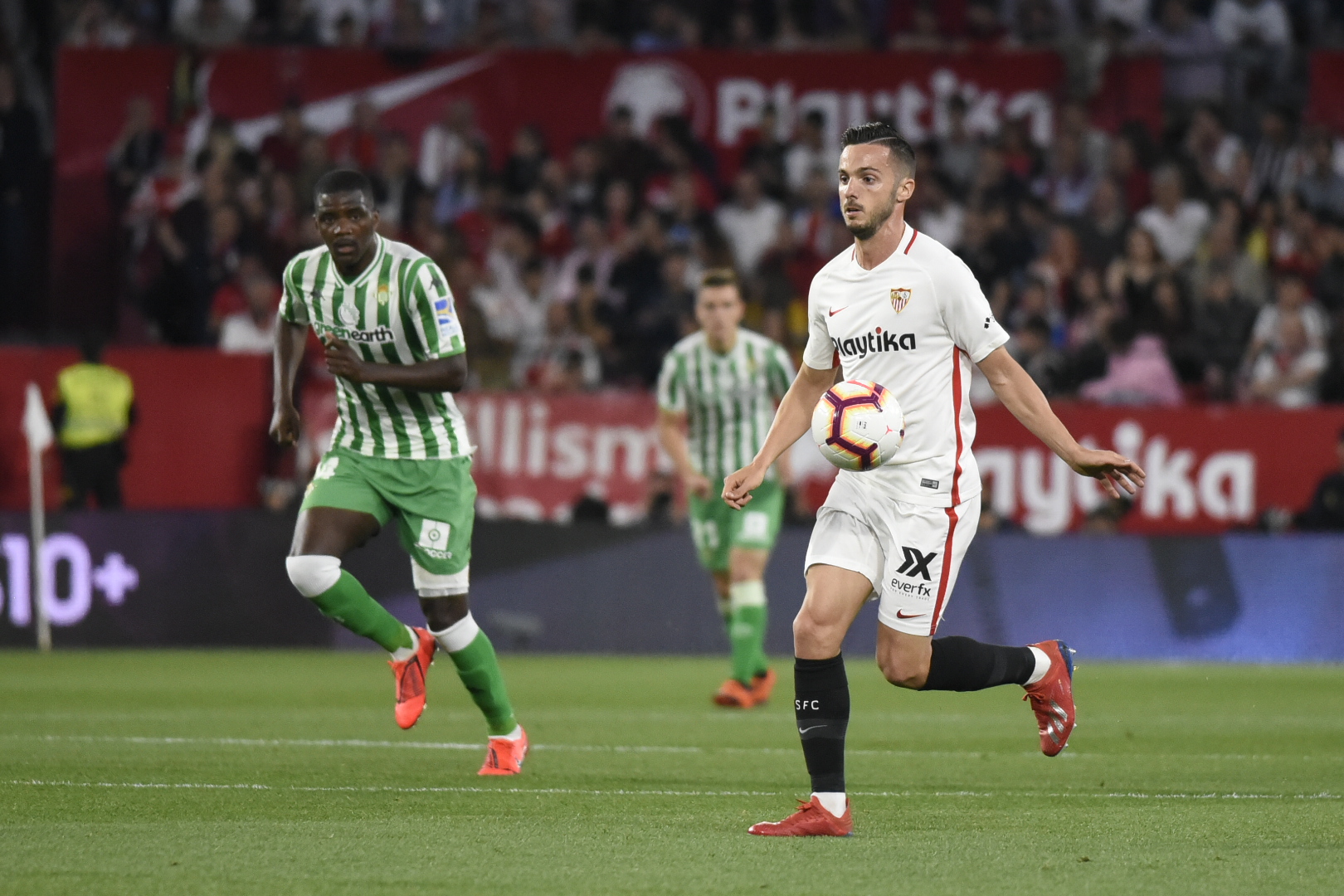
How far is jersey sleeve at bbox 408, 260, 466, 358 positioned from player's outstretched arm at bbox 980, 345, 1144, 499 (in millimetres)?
2365

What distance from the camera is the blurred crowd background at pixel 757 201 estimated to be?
17.1 m

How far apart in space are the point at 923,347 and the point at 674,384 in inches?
218

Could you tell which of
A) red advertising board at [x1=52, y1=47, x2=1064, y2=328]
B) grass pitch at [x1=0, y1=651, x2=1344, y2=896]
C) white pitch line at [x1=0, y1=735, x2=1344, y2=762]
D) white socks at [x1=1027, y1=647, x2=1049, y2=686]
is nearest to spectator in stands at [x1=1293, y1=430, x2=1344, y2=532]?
grass pitch at [x1=0, y1=651, x2=1344, y2=896]

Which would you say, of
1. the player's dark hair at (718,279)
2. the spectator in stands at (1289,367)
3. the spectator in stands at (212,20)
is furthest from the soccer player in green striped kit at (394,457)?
the spectator in stands at (212,20)

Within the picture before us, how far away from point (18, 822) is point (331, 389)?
9992mm

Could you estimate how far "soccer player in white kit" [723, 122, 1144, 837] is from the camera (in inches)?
250

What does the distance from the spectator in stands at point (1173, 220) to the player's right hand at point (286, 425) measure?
456 inches

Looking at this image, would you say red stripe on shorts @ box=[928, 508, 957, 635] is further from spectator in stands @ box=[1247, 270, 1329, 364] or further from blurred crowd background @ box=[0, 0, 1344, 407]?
spectator in stands @ box=[1247, 270, 1329, 364]

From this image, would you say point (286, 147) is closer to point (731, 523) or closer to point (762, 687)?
point (731, 523)

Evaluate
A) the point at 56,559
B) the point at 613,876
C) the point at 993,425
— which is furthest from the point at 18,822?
the point at 993,425

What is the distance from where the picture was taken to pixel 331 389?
16.0 m

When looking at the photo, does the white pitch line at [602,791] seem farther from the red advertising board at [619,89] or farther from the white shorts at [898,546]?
the red advertising board at [619,89]

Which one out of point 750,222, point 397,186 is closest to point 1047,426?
point 750,222

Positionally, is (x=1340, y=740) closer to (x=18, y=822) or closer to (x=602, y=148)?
(x=18, y=822)
